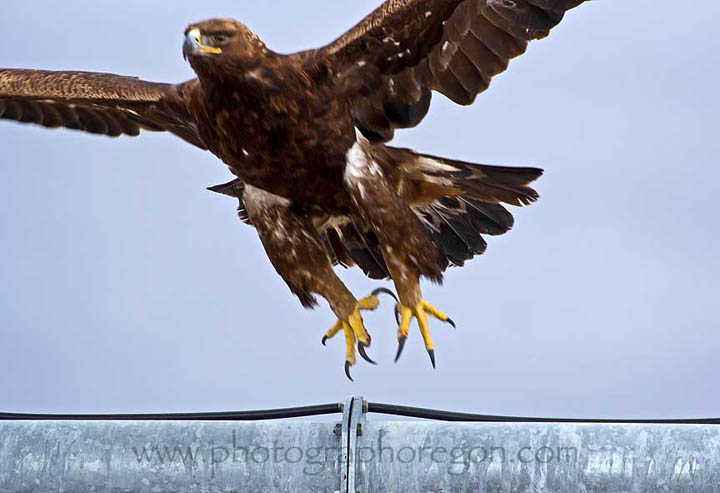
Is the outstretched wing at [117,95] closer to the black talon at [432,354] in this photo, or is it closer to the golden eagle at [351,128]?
the golden eagle at [351,128]

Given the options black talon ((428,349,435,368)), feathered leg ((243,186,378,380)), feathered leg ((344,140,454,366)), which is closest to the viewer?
black talon ((428,349,435,368))

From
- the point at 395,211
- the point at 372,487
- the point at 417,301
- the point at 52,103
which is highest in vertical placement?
the point at 52,103

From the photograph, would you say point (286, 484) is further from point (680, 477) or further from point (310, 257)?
point (310, 257)

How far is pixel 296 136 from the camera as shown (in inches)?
216

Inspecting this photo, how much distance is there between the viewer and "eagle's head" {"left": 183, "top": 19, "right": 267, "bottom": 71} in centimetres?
537

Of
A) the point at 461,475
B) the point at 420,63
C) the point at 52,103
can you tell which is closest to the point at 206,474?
the point at 461,475

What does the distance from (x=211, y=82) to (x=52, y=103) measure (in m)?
1.91

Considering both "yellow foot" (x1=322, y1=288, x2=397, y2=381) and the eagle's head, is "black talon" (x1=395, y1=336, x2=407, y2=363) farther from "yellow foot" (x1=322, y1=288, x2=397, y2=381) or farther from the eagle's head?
the eagle's head

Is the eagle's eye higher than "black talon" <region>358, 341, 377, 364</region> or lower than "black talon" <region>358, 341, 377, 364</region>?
higher

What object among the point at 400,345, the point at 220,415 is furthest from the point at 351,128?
the point at 220,415

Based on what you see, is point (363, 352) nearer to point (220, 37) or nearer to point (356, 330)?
point (356, 330)

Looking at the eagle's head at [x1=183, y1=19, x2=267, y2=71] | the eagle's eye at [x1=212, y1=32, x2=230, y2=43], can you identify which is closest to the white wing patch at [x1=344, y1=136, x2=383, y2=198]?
the eagle's head at [x1=183, y1=19, x2=267, y2=71]

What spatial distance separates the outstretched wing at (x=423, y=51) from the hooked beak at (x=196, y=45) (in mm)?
521

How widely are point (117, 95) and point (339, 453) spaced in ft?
10.4
